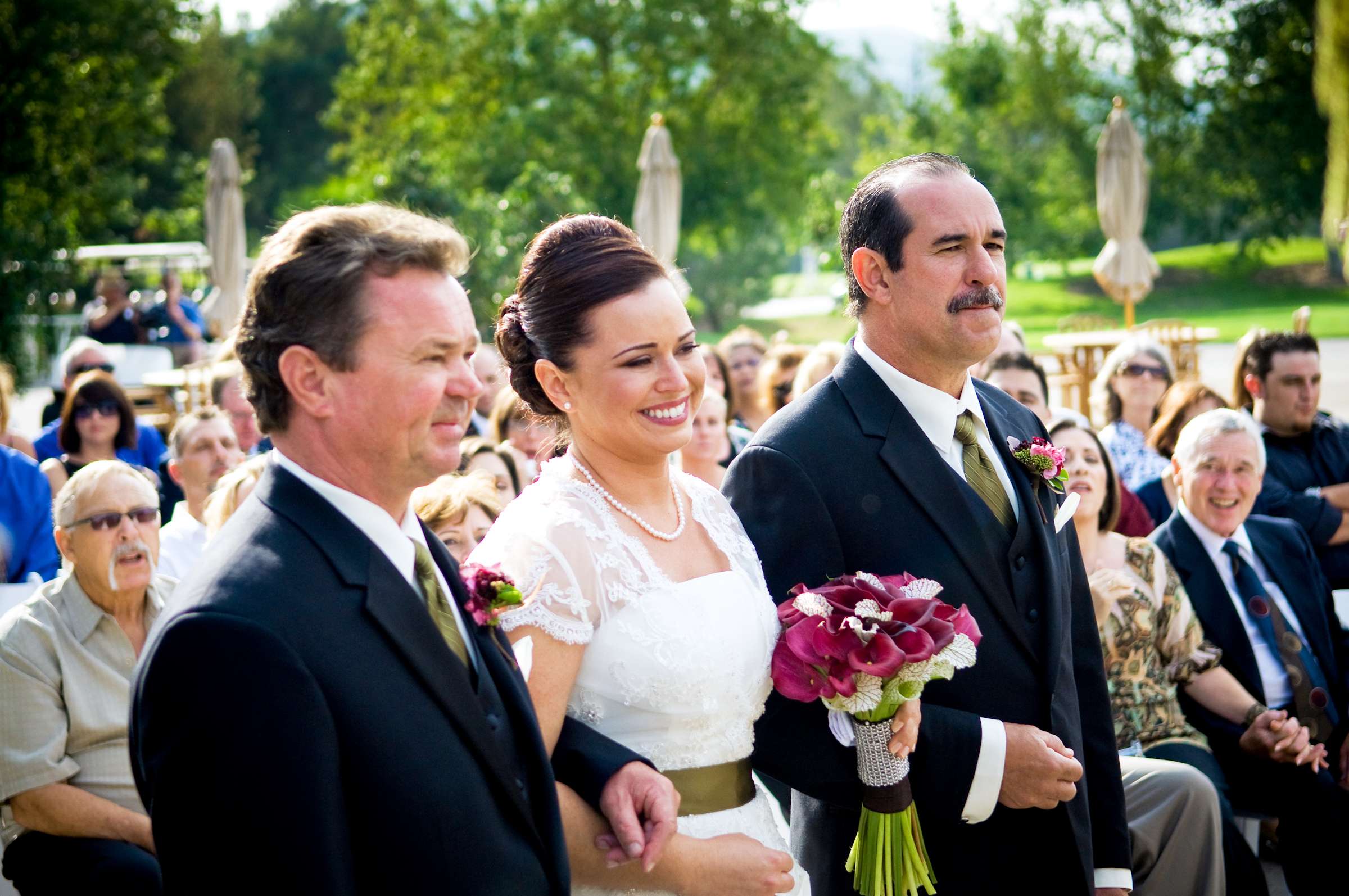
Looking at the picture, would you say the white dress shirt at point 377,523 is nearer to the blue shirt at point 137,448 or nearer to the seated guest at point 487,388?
the seated guest at point 487,388

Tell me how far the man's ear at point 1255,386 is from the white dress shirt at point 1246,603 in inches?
73.9

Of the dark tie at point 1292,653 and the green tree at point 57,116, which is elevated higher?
the green tree at point 57,116

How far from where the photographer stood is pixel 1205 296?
3791 centimetres

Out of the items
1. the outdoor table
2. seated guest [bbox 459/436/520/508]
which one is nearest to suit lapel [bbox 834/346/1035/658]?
seated guest [bbox 459/436/520/508]

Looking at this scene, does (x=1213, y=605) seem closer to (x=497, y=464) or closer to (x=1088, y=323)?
(x=497, y=464)

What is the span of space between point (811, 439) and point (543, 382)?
63 cm

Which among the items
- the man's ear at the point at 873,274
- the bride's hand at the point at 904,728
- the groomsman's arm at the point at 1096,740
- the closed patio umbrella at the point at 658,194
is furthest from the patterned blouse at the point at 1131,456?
the closed patio umbrella at the point at 658,194

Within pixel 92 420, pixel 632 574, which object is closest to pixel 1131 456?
pixel 632 574

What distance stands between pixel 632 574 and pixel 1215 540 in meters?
3.76

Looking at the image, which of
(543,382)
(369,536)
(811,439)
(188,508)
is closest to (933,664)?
(811,439)

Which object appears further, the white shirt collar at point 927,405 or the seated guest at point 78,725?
the seated guest at point 78,725

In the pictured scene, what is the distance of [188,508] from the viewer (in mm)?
6672

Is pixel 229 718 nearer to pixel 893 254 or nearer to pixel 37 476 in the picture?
pixel 893 254

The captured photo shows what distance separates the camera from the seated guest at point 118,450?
812 centimetres
